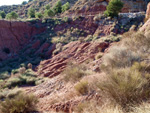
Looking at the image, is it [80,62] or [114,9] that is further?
[114,9]

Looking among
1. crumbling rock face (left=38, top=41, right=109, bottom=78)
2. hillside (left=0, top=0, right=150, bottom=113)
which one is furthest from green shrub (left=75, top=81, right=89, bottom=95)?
crumbling rock face (left=38, top=41, right=109, bottom=78)

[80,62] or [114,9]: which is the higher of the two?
[114,9]

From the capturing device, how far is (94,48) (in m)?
17.4

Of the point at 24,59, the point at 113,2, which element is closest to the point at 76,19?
the point at 113,2

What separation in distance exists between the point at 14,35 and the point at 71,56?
16776mm

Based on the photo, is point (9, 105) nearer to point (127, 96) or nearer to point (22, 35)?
point (127, 96)

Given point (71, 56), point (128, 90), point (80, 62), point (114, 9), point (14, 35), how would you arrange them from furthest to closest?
point (14, 35) → point (114, 9) → point (71, 56) → point (80, 62) → point (128, 90)

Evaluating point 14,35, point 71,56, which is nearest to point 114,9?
point 71,56

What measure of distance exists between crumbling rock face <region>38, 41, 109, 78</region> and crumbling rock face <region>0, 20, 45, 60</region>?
405 inches

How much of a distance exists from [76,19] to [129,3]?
20.4 metres

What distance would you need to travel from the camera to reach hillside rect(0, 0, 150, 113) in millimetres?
3818

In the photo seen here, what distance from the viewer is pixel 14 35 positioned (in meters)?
29.2

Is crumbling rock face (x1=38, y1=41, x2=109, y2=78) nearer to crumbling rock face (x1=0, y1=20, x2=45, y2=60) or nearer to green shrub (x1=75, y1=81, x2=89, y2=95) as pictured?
crumbling rock face (x1=0, y1=20, x2=45, y2=60)

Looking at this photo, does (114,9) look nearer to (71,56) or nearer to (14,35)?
(71,56)
